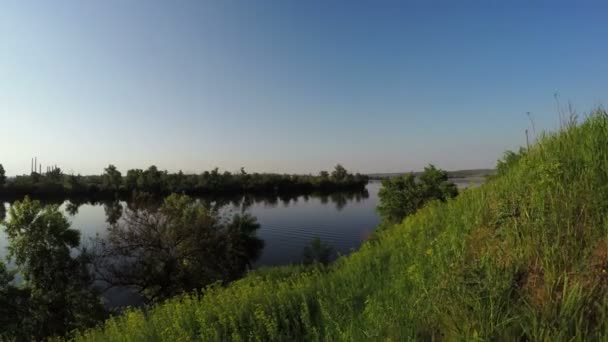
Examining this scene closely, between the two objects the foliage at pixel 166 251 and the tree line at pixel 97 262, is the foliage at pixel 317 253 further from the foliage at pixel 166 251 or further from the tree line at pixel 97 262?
the foliage at pixel 166 251

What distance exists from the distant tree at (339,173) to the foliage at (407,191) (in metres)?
106

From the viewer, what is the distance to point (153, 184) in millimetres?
115750

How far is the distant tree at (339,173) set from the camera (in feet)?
514

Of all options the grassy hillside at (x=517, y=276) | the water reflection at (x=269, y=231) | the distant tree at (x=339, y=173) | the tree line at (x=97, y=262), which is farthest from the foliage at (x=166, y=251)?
the distant tree at (x=339, y=173)

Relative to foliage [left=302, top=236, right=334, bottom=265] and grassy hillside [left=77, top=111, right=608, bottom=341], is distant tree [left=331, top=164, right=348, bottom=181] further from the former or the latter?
grassy hillside [left=77, top=111, right=608, bottom=341]

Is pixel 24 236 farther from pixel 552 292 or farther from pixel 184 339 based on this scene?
pixel 552 292

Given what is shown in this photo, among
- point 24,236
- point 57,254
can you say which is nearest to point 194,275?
point 57,254

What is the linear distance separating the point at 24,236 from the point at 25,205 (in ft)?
5.65

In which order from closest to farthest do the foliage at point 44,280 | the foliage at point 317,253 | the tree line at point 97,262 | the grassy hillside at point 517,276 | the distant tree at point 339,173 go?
the grassy hillside at point 517,276, the foliage at point 44,280, the tree line at point 97,262, the foliage at point 317,253, the distant tree at point 339,173

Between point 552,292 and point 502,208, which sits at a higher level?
point 502,208

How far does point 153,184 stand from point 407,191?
94354 mm

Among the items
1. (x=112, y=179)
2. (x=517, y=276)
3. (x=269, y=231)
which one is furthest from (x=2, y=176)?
(x=517, y=276)

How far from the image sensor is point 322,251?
38.1m

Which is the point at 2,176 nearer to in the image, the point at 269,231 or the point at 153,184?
the point at 153,184
